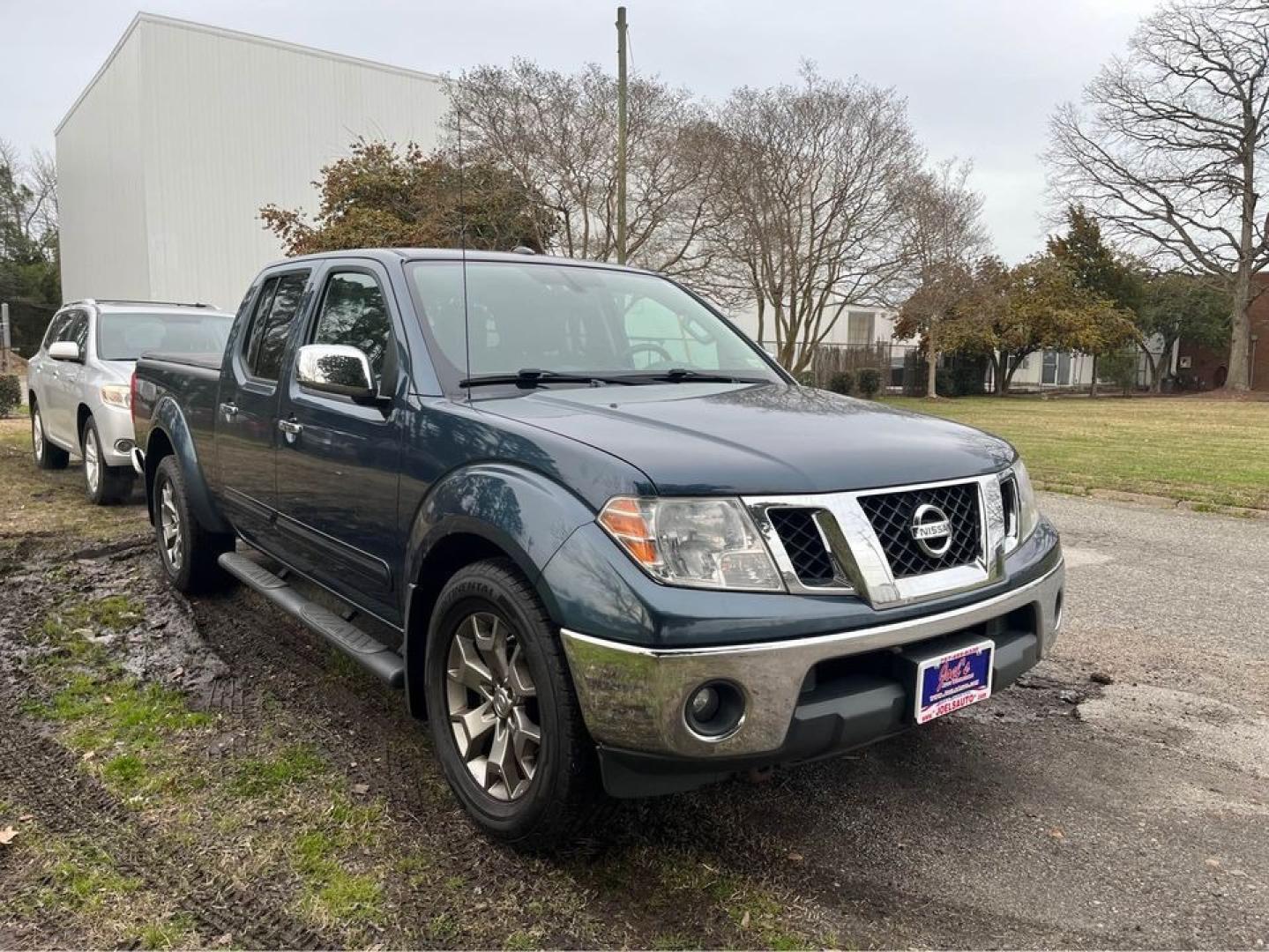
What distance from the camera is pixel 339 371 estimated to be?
135 inches

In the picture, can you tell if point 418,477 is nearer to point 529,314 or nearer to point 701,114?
point 529,314

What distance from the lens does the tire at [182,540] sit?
5151 mm

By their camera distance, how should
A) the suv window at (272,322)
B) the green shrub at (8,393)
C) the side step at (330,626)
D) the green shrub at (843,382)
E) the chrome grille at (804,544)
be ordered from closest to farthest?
the chrome grille at (804,544) < the side step at (330,626) < the suv window at (272,322) < the green shrub at (8,393) < the green shrub at (843,382)

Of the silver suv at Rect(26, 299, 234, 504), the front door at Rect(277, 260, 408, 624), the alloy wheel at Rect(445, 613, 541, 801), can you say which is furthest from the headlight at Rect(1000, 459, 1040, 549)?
the silver suv at Rect(26, 299, 234, 504)

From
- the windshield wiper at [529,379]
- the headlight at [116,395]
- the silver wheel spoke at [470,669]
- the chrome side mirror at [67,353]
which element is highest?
the chrome side mirror at [67,353]

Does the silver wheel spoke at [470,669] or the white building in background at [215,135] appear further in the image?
the white building in background at [215,135]

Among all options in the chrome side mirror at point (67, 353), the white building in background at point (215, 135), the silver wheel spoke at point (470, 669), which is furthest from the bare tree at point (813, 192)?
the silver wheel spoke at point (470, 669)

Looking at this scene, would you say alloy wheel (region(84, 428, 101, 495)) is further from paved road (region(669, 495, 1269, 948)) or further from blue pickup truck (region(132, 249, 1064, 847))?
paved road (region(669, 495, 1269, 948))

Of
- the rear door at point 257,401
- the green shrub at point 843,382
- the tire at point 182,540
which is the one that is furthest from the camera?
the green shrub at point 843,382

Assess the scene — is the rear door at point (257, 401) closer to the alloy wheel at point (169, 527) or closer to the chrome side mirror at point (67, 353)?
the alloy wheel at point (169, 527)

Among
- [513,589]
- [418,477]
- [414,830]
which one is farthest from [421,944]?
[418,477]

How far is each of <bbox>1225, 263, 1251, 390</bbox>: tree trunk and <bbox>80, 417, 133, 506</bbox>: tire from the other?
129 ft

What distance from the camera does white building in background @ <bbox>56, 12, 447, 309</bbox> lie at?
2873 cm

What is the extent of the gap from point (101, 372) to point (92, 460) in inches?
31.6
